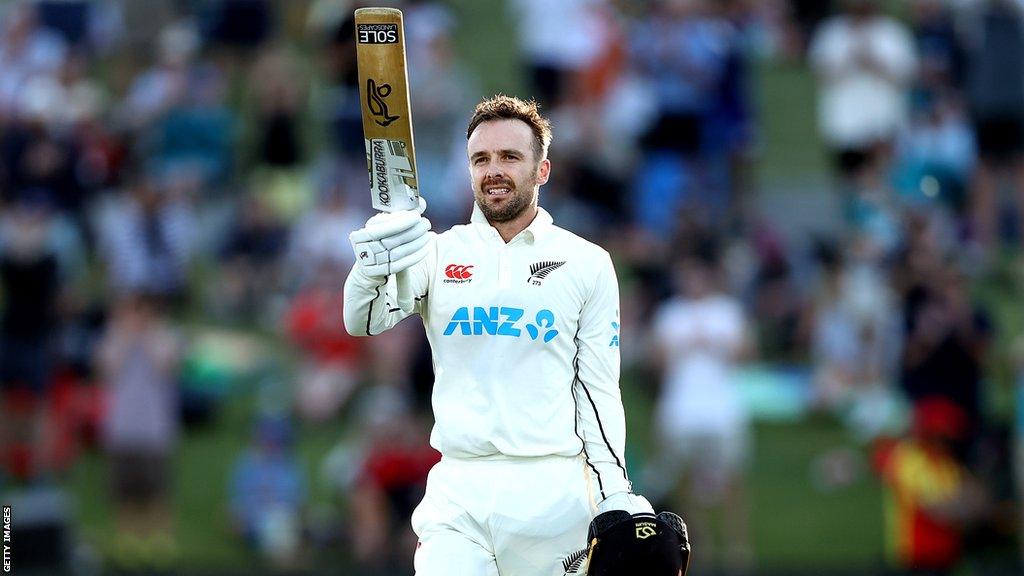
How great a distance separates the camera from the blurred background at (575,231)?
48.8 feet

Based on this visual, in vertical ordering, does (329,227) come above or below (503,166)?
below

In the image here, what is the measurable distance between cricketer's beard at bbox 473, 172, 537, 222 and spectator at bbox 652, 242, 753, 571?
26.5ft

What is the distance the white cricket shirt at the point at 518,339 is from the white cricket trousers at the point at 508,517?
0.08 metres

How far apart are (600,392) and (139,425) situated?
9119 millimetres

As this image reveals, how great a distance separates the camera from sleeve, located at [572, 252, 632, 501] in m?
6.79

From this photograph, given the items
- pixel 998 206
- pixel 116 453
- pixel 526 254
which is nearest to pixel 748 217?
pixel 998 206

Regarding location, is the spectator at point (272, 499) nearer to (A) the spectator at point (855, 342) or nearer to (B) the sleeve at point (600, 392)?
(A) the spectator at point (855, 342)

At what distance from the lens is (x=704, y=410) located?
14789mm

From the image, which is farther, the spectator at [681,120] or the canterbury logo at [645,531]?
the spectator at [681,120]

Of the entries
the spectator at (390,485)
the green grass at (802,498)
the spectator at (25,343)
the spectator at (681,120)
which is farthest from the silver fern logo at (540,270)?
the spectator at (681,120)

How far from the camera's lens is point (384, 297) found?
6.63m

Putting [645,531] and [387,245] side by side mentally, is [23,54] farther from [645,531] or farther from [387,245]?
[645,531]

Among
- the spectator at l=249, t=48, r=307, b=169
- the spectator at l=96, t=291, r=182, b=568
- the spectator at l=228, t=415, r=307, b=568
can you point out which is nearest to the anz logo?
the spectator at l=228, t=415, r=307, b=568

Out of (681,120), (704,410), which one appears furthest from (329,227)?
(704,410)
